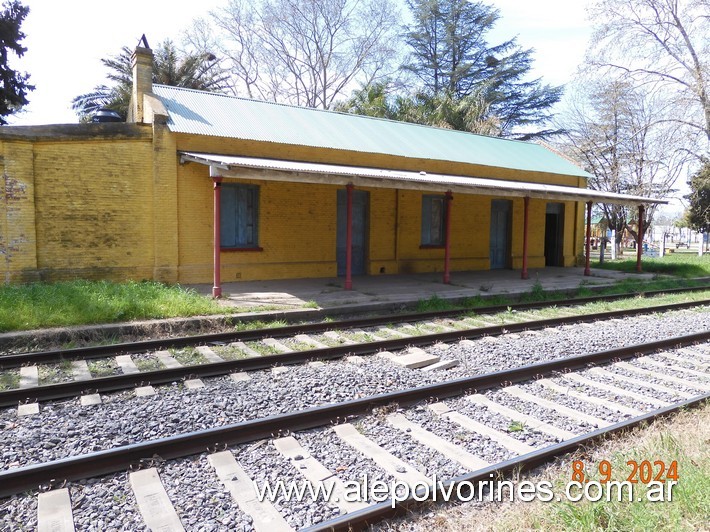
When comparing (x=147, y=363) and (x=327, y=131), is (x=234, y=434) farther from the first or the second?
(x=327, y=131)

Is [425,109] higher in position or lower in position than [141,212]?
higher

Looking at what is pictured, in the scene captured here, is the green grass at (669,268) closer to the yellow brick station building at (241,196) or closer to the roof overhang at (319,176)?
the yellow brick station building at (241,196)

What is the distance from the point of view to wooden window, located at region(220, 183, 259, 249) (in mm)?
13125

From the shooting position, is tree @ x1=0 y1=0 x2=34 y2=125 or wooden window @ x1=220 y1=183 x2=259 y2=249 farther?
tree @ x1=0 y1=0 x2=34 y2=125

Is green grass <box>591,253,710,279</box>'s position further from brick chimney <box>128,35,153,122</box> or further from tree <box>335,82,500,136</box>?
brick chimney <box>128,35,153,122</box>

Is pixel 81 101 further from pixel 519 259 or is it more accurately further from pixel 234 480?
pixel 234 480

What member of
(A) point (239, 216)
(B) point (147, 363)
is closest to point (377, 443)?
(B) point (147, 363)

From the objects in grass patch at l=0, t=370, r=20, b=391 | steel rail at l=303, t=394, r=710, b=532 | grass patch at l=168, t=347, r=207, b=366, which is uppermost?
steel rail at l=303, t=394, r=710, b=532

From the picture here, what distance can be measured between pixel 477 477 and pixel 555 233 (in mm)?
19261

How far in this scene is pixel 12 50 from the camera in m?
23.6

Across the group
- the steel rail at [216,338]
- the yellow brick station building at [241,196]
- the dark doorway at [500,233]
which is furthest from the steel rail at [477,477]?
the dark doorway at [500,233]

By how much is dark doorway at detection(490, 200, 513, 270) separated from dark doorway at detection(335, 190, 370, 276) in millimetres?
5654

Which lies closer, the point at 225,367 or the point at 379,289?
the point at 225,367

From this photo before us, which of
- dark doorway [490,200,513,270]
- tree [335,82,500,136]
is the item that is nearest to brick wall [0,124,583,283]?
dark doorway [490,200,513,270]
